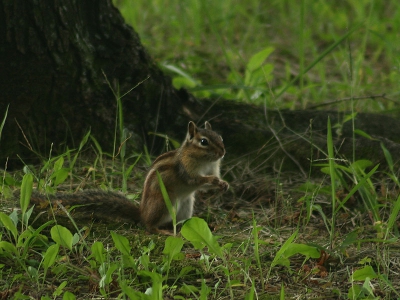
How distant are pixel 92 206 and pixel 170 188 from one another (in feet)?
1.41

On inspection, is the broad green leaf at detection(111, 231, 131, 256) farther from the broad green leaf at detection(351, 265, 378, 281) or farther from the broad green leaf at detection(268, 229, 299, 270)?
the broad green leaf at detection(351, 265, 378, 281)

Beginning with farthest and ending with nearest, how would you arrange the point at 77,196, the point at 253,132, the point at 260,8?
the point at 260,8 → the point at 253,132 → the point at 77,196

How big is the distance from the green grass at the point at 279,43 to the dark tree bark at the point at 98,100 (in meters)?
0.79

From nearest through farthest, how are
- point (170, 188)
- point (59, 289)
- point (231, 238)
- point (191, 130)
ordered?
point (59, 289) → point (231, 238) → point (170, 188) → point (191, 130)

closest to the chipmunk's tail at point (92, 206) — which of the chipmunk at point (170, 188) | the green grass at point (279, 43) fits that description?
the chipmunk at point (170, 188)

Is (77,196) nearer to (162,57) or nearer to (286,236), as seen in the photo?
(286,236)

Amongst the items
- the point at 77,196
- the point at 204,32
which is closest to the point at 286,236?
the point at 77,196

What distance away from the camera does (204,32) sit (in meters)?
6.71

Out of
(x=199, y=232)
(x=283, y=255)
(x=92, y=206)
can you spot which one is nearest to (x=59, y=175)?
(x=92, y=206)

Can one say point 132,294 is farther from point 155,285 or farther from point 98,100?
point 98,100

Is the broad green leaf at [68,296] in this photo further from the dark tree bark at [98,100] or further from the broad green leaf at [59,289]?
the dark tree bark at [98,100]

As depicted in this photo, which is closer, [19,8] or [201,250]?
[201,250]

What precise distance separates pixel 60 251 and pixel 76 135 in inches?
51.0

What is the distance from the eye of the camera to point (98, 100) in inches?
159
